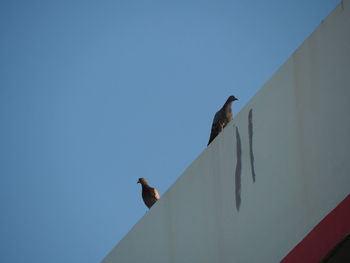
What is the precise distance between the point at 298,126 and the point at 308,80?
0.34m

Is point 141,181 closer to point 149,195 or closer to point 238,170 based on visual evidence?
point 149,195

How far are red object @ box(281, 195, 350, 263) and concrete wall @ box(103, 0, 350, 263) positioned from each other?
9cm

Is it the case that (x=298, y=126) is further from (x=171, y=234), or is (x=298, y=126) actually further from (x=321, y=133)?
(x=171, y=234)

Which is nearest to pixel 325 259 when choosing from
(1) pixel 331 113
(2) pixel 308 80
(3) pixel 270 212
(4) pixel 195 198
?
(3) pixel 270 212

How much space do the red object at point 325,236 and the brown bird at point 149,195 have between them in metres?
9.01

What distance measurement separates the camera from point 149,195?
42.3ft

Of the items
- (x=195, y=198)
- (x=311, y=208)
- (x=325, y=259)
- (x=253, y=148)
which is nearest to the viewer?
(x=325, y=259)

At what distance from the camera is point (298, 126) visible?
422cm

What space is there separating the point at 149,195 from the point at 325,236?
9.36m

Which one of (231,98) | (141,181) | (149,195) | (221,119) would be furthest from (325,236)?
(141,181)

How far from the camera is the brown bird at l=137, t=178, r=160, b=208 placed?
12820 mm

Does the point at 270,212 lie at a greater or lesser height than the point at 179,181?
lesser

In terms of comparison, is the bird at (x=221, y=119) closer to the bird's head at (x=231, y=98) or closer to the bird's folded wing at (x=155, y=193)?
the bird's head at (x=231, y=98)

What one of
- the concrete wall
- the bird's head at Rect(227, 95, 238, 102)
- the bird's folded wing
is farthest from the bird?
the concrete wall
